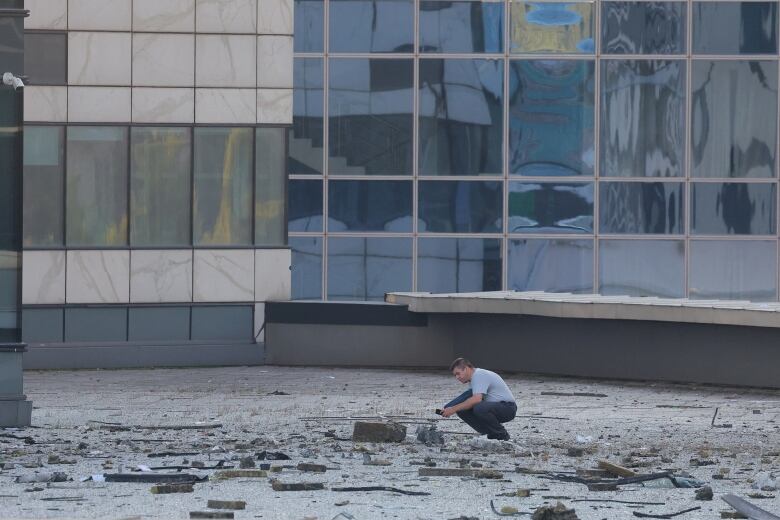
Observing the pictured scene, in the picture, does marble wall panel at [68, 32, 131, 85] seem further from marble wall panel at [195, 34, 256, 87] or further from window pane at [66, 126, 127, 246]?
marble wall panel at [195, 34, 256, 87]

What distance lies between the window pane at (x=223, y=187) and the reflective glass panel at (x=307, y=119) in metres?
0.91

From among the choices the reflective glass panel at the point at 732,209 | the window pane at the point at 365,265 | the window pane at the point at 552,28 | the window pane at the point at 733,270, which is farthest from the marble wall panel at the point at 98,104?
the window pane at the point at 733,270

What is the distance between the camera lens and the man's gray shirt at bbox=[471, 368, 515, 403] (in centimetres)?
1730

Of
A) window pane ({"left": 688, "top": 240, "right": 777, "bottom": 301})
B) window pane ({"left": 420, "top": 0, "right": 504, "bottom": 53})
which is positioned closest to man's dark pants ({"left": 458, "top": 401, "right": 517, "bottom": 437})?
window pane ({"left": 688, "top": 240, "right": 777, "bottom": 301})

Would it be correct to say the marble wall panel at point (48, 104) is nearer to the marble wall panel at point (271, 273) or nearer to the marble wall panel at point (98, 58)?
→ the marble wall panel at point (98, 58)

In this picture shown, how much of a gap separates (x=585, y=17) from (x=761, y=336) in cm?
896

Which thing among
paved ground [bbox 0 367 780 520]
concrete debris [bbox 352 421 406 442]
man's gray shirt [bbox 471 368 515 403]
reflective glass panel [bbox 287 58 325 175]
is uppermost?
reflective glass panel [bbox 287 58 325 175]

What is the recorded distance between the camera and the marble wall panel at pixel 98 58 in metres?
30.0

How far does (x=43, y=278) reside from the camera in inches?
1177

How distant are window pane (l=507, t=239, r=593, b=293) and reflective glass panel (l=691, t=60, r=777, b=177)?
8.96 feet

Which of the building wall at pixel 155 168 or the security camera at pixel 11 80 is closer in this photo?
the security camera at pixel 11 80

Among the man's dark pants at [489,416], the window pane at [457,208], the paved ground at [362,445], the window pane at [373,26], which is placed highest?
the window pane at [373,26]

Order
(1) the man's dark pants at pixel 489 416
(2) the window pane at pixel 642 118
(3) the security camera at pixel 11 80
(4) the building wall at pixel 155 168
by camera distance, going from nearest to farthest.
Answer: (1) the man's dark pants at pixel 489 416 → (3) the security camera at pixel 11 80 → (4) the building wall at pixel 155 168 → (2) the window pane at pixel 642 118

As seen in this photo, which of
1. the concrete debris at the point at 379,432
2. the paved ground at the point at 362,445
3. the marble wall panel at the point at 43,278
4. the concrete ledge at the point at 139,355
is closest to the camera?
the paved ground at the point at 362,445
